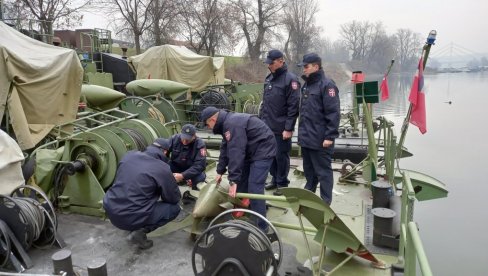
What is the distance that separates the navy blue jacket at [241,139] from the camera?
400cm

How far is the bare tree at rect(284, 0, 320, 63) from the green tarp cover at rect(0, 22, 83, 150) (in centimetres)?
3454

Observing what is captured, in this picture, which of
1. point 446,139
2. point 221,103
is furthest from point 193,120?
point 446,139

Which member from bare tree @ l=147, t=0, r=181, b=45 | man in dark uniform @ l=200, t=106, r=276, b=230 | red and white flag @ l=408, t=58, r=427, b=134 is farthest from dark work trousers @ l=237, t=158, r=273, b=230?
bare tree @ l=147, t=0, r=181, b=45

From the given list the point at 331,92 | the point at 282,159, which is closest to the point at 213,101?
the point at 282,159

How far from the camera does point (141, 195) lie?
3922mm

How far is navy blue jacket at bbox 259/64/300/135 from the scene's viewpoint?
5.21 metres

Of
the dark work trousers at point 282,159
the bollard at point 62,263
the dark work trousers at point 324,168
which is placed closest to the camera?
the bollard at point 62,263

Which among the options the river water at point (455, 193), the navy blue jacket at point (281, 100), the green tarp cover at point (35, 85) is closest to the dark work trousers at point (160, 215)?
the navy blue jacket at point (281, 100)

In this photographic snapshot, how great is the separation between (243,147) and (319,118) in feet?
3.73

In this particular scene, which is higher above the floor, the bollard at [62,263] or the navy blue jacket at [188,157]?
the navy blue jacket at [188,157]

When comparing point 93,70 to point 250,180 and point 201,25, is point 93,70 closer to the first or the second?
point 250,180

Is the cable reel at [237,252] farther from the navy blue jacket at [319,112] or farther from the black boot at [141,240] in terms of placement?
the navy blue jacket at [319,112]

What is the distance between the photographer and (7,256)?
3564mm

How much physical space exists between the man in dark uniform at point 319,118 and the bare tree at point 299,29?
117 feet
